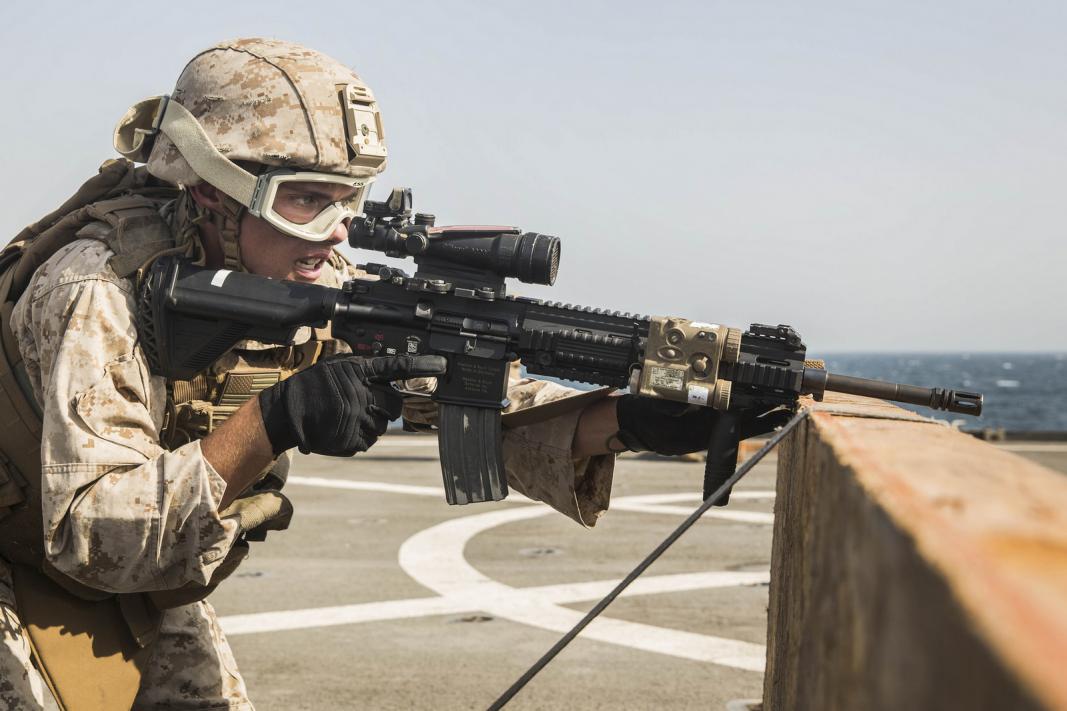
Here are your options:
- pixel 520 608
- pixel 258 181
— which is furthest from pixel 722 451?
pixel 520 608

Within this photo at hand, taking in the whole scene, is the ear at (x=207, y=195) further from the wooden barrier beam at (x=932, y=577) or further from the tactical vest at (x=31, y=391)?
the wooden barrier beam at (x=932, y=577)

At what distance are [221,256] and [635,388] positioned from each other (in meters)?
1.54

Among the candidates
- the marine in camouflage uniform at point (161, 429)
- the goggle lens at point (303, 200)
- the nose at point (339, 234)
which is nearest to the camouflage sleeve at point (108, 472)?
the marine in camouflage uniform at point (161, 429)

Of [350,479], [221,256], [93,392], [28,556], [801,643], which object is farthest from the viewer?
[350,479]

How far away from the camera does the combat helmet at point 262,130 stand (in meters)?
3.66

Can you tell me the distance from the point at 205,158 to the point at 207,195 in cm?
13

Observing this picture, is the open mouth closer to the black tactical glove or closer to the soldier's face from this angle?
the soldier's face

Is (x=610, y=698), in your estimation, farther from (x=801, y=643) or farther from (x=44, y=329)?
(x=801, y=643)

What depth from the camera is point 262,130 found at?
369 cm

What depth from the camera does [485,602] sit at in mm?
7711

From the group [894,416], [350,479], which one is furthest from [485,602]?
[350,479]

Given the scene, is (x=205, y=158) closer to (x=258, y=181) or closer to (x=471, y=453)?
(x=258, y=181)

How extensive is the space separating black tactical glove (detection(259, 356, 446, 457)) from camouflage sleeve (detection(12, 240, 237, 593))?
254 millimetres

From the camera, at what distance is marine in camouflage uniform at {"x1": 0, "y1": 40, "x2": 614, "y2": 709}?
10.1ft
